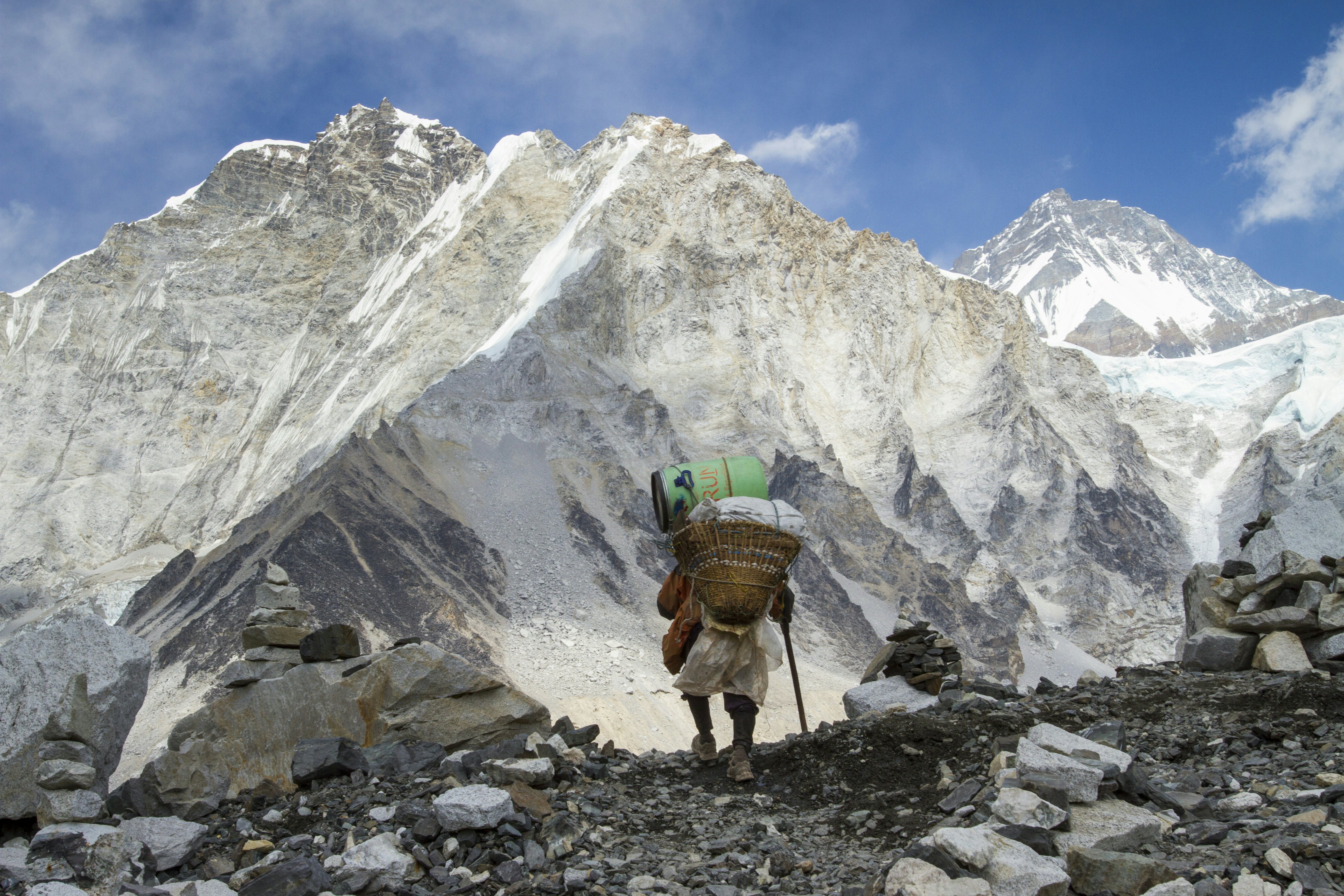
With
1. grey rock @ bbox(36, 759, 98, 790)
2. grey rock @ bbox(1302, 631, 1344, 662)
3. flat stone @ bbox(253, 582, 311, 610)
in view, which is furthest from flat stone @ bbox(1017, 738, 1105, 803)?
flat stone @ bbox(253, 582, 311, 610)

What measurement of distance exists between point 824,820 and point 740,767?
37.7 inches

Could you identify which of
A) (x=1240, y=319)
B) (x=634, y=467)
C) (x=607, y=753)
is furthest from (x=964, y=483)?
(x=1240, y=319)

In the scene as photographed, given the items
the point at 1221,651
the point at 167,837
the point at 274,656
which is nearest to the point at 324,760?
the point at 167,837

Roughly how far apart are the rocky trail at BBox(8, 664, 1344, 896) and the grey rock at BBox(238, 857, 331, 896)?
0.01m

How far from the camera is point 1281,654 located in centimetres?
757

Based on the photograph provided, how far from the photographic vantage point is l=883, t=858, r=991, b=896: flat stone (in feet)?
11.6

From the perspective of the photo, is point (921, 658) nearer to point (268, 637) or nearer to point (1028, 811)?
point (1028, 811)

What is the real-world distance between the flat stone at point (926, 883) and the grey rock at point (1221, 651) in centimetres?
549

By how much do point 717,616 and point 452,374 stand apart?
48.1 m

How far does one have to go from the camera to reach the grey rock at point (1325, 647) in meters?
7.36

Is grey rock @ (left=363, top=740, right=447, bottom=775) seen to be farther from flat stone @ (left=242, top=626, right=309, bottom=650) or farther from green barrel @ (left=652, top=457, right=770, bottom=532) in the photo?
green barrel @ (left=652, top=457, right=770, bottom=532)

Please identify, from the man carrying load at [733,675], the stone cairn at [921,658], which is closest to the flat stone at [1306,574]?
the stone cairn at [921,658]

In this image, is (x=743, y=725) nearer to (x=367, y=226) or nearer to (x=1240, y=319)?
(x=367, y=226)

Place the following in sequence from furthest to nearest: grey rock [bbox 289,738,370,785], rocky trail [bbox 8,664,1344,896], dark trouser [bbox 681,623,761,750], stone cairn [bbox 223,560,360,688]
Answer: stone cairn [bbox 223,560,360,688], dark trouser [bbox 681,623,761,750], grey rock [bbox 289,738,370,785], rocky trail [bbox 8,664,1344,896]
